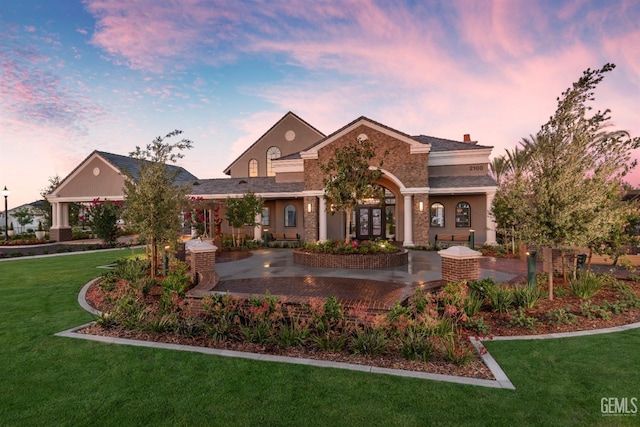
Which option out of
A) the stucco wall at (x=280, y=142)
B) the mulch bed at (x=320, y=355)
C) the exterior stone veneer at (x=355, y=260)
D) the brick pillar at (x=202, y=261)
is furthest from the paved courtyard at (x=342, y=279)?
the stucco wall at (x=280, y=142)

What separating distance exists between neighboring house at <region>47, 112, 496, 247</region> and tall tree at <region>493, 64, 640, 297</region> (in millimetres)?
8344

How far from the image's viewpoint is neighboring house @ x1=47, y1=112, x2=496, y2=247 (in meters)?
18.9

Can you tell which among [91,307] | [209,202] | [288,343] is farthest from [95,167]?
[288,343]

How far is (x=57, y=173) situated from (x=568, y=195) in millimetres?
54642

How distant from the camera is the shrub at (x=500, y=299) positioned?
6.67 m

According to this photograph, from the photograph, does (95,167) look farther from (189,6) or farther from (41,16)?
(189,6)

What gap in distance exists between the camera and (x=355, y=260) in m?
12.2

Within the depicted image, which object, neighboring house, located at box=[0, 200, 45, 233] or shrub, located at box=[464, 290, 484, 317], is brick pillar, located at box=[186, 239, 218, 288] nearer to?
shrub, located at box=[464, 290, 484, 317]

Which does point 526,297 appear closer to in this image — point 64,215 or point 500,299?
point 500,299

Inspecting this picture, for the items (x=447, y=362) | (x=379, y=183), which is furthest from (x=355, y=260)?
(x=379, y=183)

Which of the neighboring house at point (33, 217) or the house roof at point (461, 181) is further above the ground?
the house roof at point (461, 181)

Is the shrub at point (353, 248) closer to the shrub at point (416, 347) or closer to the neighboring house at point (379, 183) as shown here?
the neighboring house at point (379, 183)

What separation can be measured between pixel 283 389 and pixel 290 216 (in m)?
19.5

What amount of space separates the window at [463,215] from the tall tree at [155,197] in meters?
17.0
